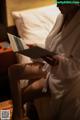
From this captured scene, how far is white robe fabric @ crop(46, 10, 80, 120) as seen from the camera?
1.22 meters

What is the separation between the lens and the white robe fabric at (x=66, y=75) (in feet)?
3.99

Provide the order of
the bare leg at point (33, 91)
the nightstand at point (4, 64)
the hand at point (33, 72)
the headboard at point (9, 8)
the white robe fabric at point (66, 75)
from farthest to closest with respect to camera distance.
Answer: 1. the headboard at point (9, 8)
2. the nightstand at point (4, 64)
3. the bare leg at point (33, 91)
4. the hand at point (33, 72)
5. the white robe fabric at point (66, 75)

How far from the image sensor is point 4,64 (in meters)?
2.10

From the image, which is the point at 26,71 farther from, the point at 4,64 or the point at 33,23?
the point at 33,23

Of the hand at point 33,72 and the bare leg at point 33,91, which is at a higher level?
the hand at point 33,72

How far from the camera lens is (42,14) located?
240 cm

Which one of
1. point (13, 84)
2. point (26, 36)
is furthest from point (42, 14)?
point (13, 84)

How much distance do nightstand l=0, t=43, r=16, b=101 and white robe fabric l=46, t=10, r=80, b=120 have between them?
0.74m

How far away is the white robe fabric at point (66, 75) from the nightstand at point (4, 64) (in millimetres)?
735

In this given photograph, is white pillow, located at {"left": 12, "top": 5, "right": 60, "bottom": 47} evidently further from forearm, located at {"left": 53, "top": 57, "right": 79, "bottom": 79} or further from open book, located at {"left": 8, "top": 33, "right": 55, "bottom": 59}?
forearm, located at {"left": 53, "top": 57, "right": 79, "bottom": 79}

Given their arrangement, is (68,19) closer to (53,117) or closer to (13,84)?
(13,84)

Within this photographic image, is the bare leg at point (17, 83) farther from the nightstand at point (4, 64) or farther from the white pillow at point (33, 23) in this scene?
the white pillow at point (33, 23)

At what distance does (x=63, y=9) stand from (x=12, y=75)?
472 mm

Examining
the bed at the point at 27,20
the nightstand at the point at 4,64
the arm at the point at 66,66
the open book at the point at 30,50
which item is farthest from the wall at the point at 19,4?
Result: the arm at the point at 66,66
